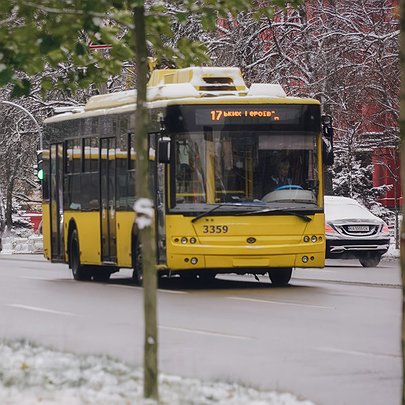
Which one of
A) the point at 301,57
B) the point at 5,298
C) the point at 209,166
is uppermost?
the point at 301,57

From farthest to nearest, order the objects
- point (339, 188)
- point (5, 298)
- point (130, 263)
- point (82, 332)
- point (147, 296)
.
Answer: point (339, 188)
point (130, 263)
point (5, 298)
point (82, 332)
point (147, 296)

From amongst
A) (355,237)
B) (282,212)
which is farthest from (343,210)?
(282,212)

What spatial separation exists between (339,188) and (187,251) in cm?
3060

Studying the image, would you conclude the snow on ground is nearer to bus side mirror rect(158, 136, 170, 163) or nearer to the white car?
bus side mirror rect(158, 136, 170, 163)

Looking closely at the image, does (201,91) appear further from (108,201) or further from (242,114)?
(108,201)

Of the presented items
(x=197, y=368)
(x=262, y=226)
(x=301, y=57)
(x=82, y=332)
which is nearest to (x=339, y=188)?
(x=301, y=57)

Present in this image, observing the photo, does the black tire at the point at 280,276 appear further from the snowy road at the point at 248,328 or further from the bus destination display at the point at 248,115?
the bus destination display at the point at 248,115

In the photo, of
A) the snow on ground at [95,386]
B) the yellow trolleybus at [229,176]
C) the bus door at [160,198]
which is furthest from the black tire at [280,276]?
the snow on ground at [95,386]

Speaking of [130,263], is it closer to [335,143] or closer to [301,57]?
[301,57]

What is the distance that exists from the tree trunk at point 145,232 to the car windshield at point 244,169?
13.6 metres

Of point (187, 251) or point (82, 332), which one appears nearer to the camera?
point (82, 332)

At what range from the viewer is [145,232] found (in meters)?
9.41

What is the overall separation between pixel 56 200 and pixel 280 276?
5.33 meters

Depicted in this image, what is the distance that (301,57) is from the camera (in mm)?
45750
